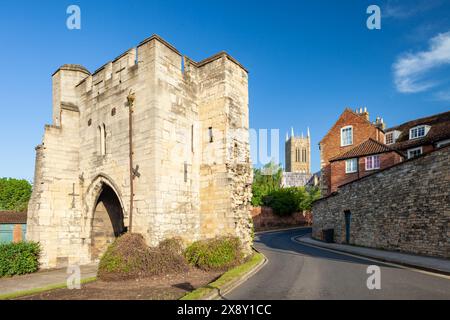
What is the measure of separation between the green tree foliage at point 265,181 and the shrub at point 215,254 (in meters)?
28.7

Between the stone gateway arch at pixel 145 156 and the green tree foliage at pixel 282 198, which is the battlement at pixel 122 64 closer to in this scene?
the stone gateway arch at pixel 145 156

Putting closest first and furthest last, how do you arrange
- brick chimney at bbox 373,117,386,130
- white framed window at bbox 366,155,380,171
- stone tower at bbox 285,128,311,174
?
white framed window at bbox 366,155,380,171 < brick chimney at bbox 373,117,386,130 < stone tower at bbox 285,128,311,174

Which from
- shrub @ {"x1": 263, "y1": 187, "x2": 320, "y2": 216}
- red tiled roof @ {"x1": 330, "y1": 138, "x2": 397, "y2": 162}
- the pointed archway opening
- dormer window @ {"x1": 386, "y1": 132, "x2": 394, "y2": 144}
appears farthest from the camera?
shrub @ {"x1": 263, "y1": 187, "x2": 320, "y2": 216}

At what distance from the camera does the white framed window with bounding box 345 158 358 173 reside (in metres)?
27.6

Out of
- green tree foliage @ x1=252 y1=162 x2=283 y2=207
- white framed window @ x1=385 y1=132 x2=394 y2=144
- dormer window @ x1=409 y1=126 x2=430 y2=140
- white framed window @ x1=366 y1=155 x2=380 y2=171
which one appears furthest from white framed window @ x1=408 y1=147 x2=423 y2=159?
green tree foliage @ x1=252 y1=162 x2=283 y2=207

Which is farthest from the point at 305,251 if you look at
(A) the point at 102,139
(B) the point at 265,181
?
(B) the point at 265,181

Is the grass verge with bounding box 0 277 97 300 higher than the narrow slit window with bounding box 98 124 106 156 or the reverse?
the reverse

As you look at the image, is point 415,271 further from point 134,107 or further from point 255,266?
Answer: point 134,107

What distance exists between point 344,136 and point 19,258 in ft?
98.0

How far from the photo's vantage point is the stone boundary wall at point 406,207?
44.2 ft

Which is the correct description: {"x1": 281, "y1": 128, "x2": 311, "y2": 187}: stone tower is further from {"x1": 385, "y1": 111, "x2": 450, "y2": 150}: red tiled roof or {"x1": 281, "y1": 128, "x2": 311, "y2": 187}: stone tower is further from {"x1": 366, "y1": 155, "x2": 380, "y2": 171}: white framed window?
{"x1": 366, "y1": 155, "x2": 380, "y2": 171}: white framed window

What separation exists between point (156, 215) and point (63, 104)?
9084mm

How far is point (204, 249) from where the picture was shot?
11.9 metres

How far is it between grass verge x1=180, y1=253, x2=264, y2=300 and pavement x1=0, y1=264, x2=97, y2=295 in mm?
5490
